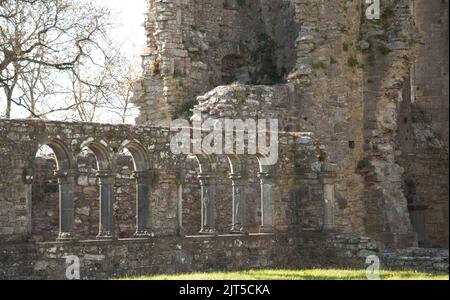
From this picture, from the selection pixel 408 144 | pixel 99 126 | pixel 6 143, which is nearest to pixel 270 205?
pixel 99 126

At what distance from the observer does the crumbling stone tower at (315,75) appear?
36.4 m

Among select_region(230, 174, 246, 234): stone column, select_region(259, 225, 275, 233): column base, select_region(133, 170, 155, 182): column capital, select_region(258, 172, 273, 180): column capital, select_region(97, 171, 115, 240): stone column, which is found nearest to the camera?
select_region(97, 171, 115, 240): stone column

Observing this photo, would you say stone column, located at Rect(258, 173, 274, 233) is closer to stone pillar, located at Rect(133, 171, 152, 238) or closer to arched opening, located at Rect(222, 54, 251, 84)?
stone pillar, located at Rect(133, 171, 152, 238)

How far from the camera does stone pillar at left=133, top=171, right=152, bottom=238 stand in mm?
29117

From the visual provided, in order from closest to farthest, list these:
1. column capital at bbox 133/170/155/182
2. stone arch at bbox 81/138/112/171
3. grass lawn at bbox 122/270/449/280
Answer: grass lawn at bbox 122/270/449/280, stone arch at bbox 81/138/112/171, column capital at bbox 133/170/155/182

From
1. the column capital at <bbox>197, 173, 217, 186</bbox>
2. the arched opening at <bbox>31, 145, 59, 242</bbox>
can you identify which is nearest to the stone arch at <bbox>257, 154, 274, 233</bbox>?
the column capital at <bbox>197, 173, 217, 186</bbox>

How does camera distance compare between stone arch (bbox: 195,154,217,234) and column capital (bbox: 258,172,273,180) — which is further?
column capital (bbox: 258,172,273,180)

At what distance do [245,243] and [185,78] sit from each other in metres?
7.66

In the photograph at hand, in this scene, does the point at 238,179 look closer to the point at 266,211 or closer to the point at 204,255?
the point at 266,211

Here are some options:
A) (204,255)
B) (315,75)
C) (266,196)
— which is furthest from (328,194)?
(315,75)

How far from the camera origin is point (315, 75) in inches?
1436

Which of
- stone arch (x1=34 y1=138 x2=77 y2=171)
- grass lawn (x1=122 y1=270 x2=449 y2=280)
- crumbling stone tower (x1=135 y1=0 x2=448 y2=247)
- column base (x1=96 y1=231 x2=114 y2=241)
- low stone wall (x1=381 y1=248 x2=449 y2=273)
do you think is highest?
crumbling stone tower (x1=135 y1=0 x2=448 y2=247)

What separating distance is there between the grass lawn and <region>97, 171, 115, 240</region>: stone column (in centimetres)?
192

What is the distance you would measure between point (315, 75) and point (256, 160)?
13.6ft
